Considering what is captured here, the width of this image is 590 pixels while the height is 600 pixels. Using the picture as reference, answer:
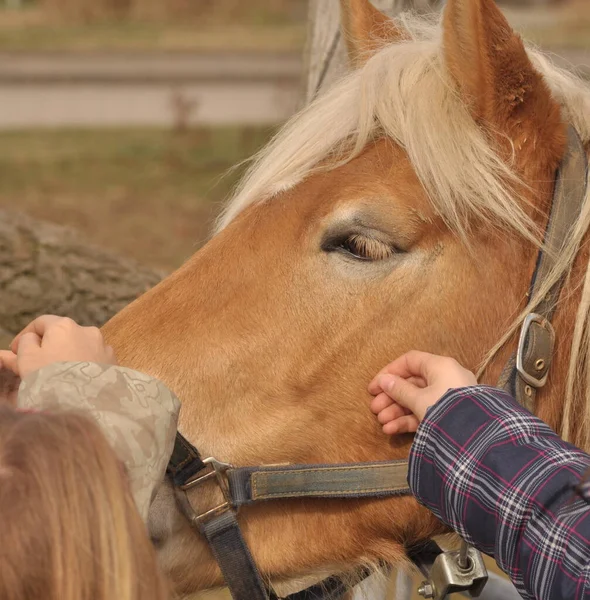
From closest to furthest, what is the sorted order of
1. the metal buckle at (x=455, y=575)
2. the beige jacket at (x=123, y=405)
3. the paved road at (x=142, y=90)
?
the beige jacket at (x=123, y=405) < the metal buckle at (x=455, y=575) < the paved road at (x=142, y=90)

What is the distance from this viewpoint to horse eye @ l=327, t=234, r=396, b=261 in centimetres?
188

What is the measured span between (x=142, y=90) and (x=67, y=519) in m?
13.4

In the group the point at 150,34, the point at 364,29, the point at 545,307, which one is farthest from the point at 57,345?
the point at 150,34

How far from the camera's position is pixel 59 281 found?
384 centimetres

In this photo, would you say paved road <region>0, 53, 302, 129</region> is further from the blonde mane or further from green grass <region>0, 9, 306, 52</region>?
the blonde mane

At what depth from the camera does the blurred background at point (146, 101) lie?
8359 mm

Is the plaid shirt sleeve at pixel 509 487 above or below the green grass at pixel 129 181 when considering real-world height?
above

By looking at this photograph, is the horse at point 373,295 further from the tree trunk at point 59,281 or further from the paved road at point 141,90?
the paved road at point 141,90

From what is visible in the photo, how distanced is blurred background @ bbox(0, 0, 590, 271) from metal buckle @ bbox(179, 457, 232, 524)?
1118mm

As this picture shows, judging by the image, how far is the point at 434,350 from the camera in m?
1.90

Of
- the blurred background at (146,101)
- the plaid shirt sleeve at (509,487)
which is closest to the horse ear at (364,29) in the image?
the blurred background at (146,101)

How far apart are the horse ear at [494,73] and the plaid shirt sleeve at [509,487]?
0.57 meters

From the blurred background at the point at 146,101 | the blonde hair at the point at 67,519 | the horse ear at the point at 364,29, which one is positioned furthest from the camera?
the blurred background at the point at 146,101

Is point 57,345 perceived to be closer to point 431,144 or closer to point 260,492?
point 260,492
